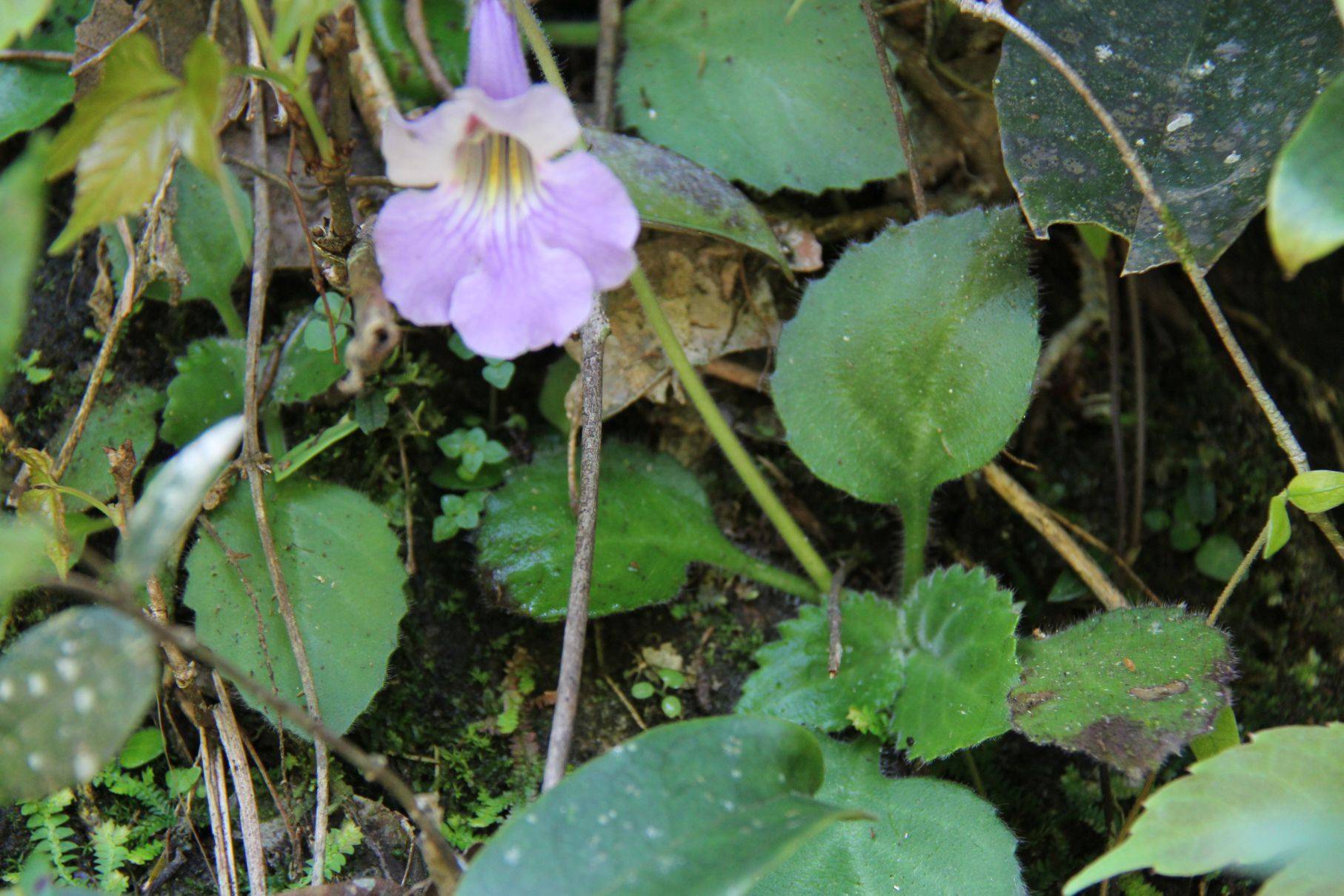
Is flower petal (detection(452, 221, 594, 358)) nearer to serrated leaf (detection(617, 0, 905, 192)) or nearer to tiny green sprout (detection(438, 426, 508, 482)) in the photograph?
tiny green sprout (detection(438, 426, 508, 482))

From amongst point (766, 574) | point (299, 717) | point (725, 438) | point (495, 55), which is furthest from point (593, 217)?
point (766, 574)

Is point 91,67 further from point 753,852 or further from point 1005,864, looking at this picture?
point 1005,864

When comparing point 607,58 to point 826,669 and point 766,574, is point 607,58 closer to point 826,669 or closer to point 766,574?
point 766,574

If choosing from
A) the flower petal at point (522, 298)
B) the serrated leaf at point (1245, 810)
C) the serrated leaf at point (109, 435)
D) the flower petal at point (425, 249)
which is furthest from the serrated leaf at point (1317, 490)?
the serrated leaf at point (109, 435)

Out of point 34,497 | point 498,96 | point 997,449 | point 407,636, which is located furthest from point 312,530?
point 997,449

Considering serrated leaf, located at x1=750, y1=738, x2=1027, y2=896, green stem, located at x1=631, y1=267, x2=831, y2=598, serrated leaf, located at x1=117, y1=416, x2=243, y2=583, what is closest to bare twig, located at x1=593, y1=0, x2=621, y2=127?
green stem, located at x1=631, y1=267, x2=831, y2=598

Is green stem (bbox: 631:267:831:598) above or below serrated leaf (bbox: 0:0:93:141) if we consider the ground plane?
below
